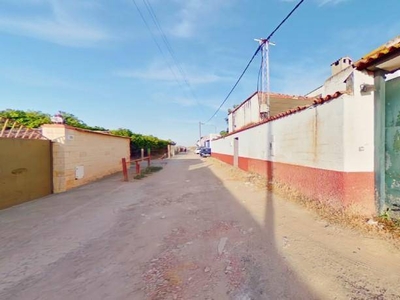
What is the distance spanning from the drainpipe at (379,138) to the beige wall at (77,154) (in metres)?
9.27

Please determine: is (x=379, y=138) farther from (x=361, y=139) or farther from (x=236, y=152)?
(x=236, y=152)

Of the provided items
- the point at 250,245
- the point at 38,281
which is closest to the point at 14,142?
the point at 38,281

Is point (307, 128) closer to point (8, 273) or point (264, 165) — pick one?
point (264, 165)

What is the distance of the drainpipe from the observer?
422 centimetres

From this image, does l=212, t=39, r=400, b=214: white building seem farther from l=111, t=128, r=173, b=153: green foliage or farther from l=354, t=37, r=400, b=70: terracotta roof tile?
l=111, t=128, r=173, b=153: green foliage

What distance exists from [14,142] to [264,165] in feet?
28.7

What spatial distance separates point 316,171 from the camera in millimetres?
5492

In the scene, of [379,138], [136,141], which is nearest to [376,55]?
[379,138]

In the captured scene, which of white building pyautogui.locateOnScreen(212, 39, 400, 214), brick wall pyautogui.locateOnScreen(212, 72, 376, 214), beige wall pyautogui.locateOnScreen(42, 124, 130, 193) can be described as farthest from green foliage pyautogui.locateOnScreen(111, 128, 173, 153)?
white building pyautogui.locateOnScreen(212, 39, 400, 214)

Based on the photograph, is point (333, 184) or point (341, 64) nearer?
point (333, 184)

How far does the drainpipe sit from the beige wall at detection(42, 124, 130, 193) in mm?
9266

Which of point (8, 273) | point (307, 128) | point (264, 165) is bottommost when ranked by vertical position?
point (8, 273)

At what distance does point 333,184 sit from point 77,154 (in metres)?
→ 9.08

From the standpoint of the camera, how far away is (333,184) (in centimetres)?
481
